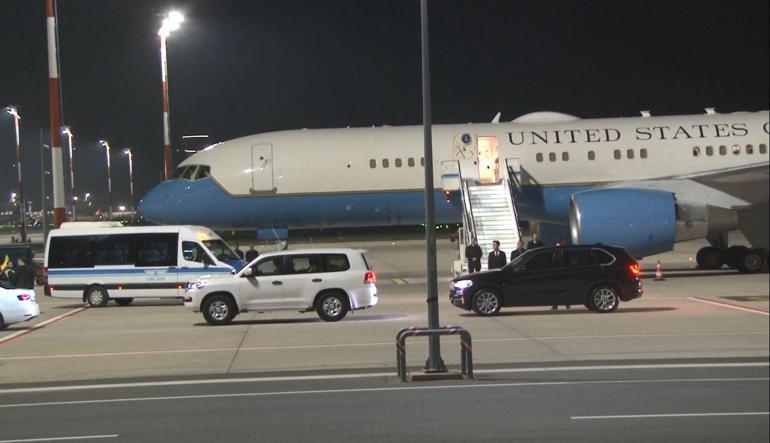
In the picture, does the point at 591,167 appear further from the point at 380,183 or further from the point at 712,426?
the point at 712,426

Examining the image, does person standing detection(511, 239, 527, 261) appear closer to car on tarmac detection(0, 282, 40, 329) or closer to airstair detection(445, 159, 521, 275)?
airstair detection(445, 159, 521, 275)

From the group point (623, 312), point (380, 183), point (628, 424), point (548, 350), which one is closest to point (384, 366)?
point (548, 350)

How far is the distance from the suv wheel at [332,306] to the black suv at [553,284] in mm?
2597

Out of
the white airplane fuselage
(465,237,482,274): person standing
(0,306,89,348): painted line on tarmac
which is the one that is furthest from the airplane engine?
(0,306,89,348): painted line on tarmac

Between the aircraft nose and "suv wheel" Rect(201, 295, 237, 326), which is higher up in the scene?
the aircraft nose

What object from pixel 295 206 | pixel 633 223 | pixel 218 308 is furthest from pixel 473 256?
pixel 218 308

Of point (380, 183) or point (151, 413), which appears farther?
point (380, 183)

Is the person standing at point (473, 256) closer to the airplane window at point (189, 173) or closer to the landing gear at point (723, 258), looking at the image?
the landing gear at point (723, 258)

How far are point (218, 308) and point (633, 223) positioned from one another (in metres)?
11.3

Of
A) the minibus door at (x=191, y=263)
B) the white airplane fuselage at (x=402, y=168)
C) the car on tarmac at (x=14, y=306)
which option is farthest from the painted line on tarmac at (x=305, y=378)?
the white airplane fuselage at (x=402, y=168)

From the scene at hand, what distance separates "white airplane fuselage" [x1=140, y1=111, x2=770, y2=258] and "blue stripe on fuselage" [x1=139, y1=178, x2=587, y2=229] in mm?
33

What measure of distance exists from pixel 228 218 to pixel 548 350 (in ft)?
58.8

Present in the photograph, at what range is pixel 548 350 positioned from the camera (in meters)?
14.9

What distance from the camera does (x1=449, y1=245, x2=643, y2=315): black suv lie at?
20094mm
